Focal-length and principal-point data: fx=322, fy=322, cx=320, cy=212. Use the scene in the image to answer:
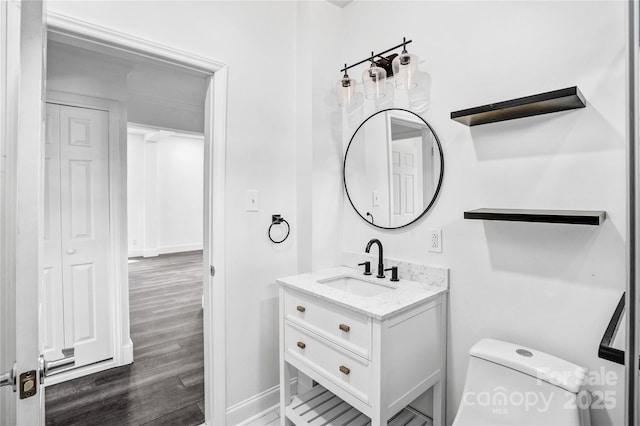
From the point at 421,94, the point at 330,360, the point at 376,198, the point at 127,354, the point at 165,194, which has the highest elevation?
the point at 421,94

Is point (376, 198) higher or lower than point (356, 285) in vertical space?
higher

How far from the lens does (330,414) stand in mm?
1734

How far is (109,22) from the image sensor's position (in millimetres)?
1461

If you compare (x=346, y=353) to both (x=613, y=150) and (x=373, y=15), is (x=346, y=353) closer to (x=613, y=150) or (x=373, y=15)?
(x=613, y=150)

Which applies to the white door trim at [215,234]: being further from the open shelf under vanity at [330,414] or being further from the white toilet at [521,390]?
the white toilet at [521,390]

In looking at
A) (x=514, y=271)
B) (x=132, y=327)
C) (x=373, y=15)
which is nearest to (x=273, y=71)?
(x=373, y=15)

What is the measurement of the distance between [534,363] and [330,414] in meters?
1.05

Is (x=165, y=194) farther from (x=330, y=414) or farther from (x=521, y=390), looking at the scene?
(x=521, y=390)

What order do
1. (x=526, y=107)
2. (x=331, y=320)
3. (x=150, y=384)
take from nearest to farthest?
(x=526, y=107) < (x=331, y=320) < (x=150, y=384)

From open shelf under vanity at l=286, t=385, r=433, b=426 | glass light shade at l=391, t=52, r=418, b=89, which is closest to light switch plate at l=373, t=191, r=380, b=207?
glass light shade at l=391, t=52, r=418, b=89

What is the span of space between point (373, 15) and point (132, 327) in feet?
11.7

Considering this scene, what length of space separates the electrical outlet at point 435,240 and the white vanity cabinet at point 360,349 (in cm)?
22

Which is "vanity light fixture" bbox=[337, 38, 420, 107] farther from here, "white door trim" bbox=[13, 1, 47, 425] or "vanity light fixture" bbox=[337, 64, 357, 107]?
"white door trim" bbox=[13, 1, 47, 425]

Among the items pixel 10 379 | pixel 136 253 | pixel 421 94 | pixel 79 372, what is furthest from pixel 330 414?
pixel 136 253
